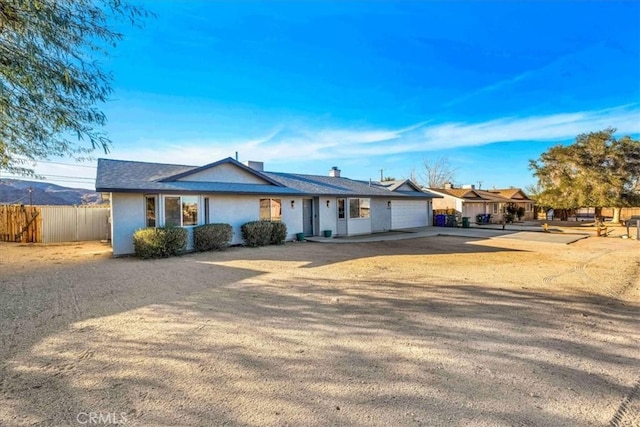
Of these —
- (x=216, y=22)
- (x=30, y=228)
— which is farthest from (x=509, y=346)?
(x=30, y=228)

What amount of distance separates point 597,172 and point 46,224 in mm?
36881

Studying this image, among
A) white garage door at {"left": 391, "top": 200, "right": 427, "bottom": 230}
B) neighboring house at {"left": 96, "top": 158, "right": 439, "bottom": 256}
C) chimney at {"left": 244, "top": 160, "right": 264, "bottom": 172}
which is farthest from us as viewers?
white garage door at {"left": 391, "top": 200, "right": 427, "bottom": 230}

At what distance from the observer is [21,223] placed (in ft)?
52.9

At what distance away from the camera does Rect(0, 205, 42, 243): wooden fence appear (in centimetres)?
1598

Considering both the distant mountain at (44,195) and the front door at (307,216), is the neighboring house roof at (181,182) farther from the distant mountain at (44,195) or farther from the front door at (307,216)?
the distant mountain at (44,195)

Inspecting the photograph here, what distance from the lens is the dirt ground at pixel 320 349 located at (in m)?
2.76

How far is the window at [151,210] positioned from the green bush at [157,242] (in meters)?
0.81

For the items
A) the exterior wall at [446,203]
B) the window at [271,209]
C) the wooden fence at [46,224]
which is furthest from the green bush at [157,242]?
the exterior wall at [446,203]

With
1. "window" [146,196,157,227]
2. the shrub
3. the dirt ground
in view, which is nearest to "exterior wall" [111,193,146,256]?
"window" [146,196,157,227]

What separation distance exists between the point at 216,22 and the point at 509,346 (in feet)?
37.5

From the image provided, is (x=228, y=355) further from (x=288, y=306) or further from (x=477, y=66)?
(x=477, y=66)

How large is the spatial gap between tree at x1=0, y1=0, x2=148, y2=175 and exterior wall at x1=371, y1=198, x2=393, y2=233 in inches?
616

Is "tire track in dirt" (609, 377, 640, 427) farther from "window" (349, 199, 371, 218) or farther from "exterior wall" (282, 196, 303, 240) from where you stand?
"window" (349, 199, 371, 218)

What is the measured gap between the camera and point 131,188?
36.7 ft
